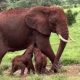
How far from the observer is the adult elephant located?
40.4 feet

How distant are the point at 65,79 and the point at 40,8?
339 centimetres

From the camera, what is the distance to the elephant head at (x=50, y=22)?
1216 cm

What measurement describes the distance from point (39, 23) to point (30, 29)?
0.98 feet

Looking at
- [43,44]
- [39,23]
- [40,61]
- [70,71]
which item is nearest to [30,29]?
[39,23]

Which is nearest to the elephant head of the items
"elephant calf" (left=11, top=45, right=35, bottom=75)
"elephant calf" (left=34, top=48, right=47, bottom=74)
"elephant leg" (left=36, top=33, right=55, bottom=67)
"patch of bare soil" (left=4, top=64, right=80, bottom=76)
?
"elephant leg" (left=36, top=33, right=55, bottom=67)

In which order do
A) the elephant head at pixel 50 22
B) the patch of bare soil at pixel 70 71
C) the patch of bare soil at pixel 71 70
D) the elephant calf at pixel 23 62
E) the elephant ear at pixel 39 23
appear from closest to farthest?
the elephant calf at pixel 23 62 → the patch of bare soil at pixel 70 71 → the patch of bare soil at pixel 71 70 → the elephant head at pixel 50 22 → the elephant ear at pixel 39 23

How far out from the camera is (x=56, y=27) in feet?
40.2

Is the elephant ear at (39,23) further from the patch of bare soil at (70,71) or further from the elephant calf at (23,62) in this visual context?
the patch of bare soil at (70,71)

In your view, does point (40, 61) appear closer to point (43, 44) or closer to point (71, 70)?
point (43, 44)

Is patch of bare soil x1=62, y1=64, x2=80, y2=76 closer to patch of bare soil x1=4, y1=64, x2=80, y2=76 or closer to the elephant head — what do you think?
patch of bare soil x1=4, y1=64, x2=80, y2=76

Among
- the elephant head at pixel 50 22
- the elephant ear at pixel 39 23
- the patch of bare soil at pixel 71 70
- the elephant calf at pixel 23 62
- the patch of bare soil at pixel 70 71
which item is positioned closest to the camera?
the elephant calf at pixel 23 62

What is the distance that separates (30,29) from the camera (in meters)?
12.4

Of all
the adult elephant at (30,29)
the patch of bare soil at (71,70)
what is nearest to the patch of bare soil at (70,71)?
the patch of bare soil at (71,70)

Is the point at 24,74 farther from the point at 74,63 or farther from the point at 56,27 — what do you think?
the point at 74,63
